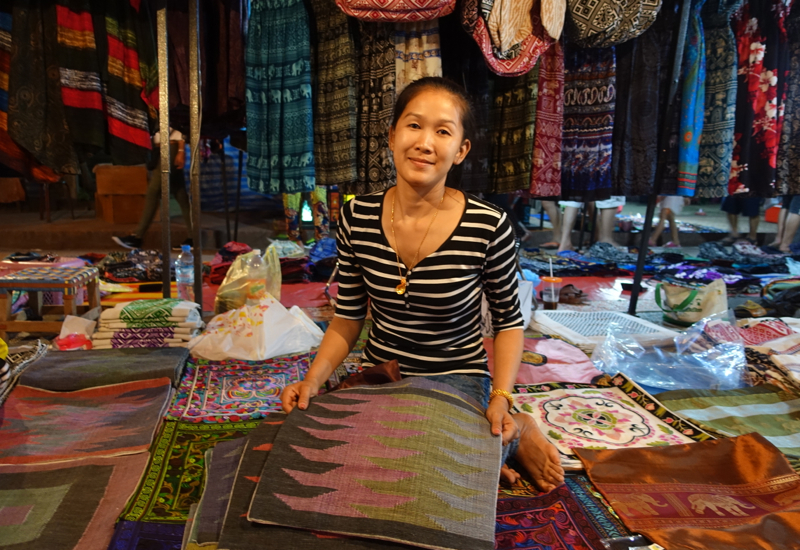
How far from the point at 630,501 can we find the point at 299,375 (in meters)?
1.53

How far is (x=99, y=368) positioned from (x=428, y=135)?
174cm

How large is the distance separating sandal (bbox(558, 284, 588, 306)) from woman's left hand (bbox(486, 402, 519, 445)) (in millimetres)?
2919

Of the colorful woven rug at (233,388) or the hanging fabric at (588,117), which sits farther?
the hanging fabric at (588,117)

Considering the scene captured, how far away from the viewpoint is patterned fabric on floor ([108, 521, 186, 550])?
1.42 meters

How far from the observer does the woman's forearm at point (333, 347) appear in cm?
167

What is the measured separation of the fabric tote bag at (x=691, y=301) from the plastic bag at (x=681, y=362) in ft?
1.71

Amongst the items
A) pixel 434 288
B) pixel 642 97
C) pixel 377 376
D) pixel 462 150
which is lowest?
pixel 377 376

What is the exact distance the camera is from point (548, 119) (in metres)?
3.19

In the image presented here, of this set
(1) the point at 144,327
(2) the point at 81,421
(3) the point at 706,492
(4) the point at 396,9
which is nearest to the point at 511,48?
(4) the point at 396,9

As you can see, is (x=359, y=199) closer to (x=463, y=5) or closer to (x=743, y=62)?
(x=463, y=5)

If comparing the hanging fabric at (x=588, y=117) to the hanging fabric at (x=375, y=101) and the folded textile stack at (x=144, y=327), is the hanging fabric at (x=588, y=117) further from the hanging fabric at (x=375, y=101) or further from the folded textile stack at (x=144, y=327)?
the folded textile stack at (x=144, y=327)

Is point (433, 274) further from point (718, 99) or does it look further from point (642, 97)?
point (718, 99)

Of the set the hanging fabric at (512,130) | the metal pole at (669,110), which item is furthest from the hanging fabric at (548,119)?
the metal pole at (669,110)

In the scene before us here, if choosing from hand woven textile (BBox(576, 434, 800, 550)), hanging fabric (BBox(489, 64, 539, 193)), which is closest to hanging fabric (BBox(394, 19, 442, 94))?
hanging fabric (BBox(489, 64, 539, 193))
